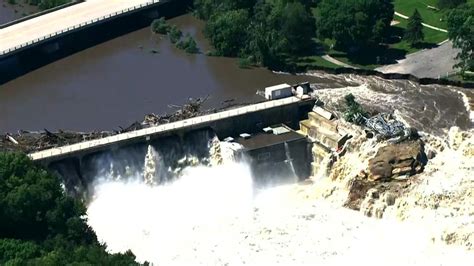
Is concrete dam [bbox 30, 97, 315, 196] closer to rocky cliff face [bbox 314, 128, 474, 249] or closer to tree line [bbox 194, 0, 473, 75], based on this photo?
rocky cliff face [bbox 314, 128, 474, 249]

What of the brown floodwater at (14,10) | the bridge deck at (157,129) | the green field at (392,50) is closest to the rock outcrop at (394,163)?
the bridge deck at (157,129)

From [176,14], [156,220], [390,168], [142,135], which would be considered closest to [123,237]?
[156,220]

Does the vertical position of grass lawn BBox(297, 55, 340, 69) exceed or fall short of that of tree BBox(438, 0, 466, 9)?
it falls short

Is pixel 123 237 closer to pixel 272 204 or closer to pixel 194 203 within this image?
pixel 194 203

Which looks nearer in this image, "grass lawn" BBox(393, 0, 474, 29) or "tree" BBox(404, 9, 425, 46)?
"tree" BBox(404, 9, 425, 46)

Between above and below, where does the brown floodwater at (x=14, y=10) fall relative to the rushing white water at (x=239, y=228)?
below

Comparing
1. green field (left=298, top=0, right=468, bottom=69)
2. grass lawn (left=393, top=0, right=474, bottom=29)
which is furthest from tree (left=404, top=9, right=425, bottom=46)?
grass lawn (left=393, top=0, right=474, bottom=29)

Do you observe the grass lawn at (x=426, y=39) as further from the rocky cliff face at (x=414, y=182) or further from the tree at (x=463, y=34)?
the rocky cliff face at (x=414, y=182)
